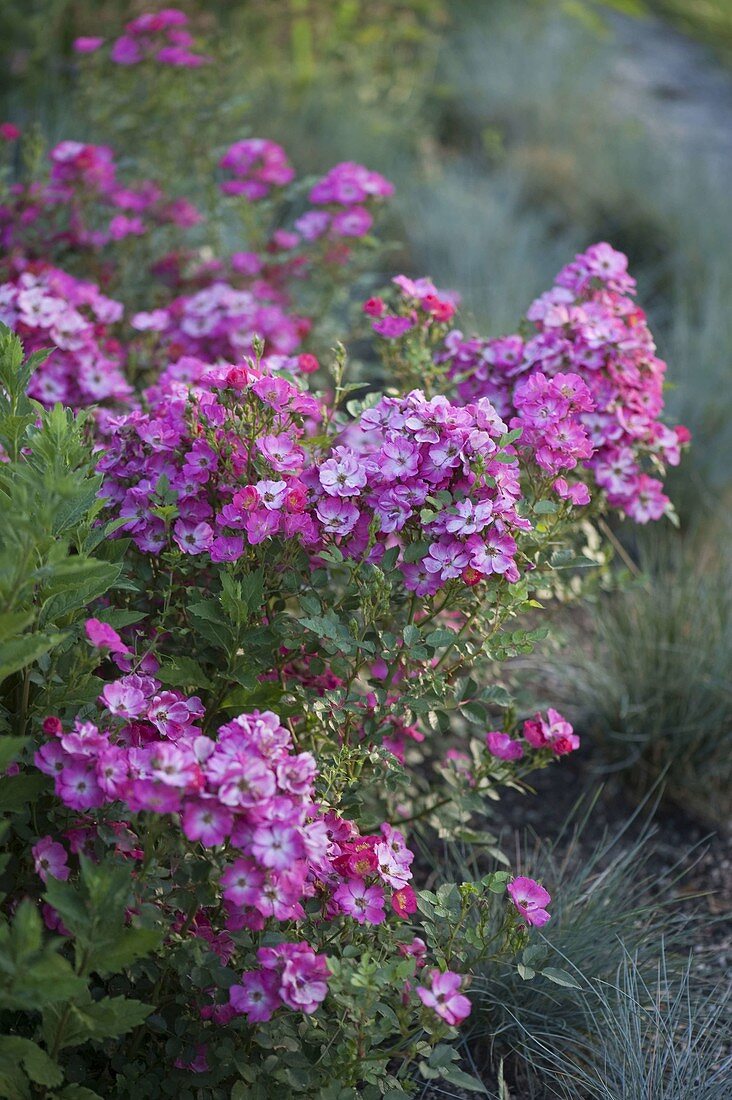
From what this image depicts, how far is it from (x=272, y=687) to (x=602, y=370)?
92 centimetres

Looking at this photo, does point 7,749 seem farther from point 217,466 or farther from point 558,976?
point 558,976

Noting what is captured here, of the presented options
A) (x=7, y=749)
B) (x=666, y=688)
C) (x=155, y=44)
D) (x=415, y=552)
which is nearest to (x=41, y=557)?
(x=7, y=749)

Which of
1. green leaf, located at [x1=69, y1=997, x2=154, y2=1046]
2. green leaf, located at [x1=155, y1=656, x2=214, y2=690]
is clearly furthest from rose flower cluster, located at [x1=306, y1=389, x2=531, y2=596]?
green leaf, located at [x1=69, y1=997, x2=154, y2=1046]

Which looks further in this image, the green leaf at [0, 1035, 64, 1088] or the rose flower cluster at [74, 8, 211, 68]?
the rose flower cluster at [74, 8, 211, 68]

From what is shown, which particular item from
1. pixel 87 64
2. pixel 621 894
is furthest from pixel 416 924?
pixel 87 64

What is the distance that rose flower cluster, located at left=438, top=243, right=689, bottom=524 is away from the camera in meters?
1.99

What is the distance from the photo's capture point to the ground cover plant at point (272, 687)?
1250mm

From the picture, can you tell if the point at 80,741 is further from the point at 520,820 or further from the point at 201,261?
the point at 201,261

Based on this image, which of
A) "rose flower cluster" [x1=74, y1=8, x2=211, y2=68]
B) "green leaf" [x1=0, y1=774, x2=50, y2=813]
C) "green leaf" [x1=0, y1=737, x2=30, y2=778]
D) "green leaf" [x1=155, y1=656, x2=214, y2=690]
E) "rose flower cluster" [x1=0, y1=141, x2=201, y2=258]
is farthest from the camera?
"rose flower cluster" [x1=74, y1=8, x2=211, y2=68]

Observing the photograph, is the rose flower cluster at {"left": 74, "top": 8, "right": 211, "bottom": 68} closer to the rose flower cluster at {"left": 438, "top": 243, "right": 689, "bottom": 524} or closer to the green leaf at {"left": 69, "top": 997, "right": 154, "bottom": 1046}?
the rose flower cluster at {"left": 438, "top": 243, "right": 689, "bottom": 524}

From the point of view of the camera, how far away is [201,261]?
3.11 m

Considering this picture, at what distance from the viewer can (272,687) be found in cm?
154

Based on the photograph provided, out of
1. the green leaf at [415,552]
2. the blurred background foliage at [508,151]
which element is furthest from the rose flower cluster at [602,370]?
the green leaf at [415,552]

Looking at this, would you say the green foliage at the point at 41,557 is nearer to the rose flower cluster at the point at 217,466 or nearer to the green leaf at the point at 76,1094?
the rose flower cluster at the point at 217,466
